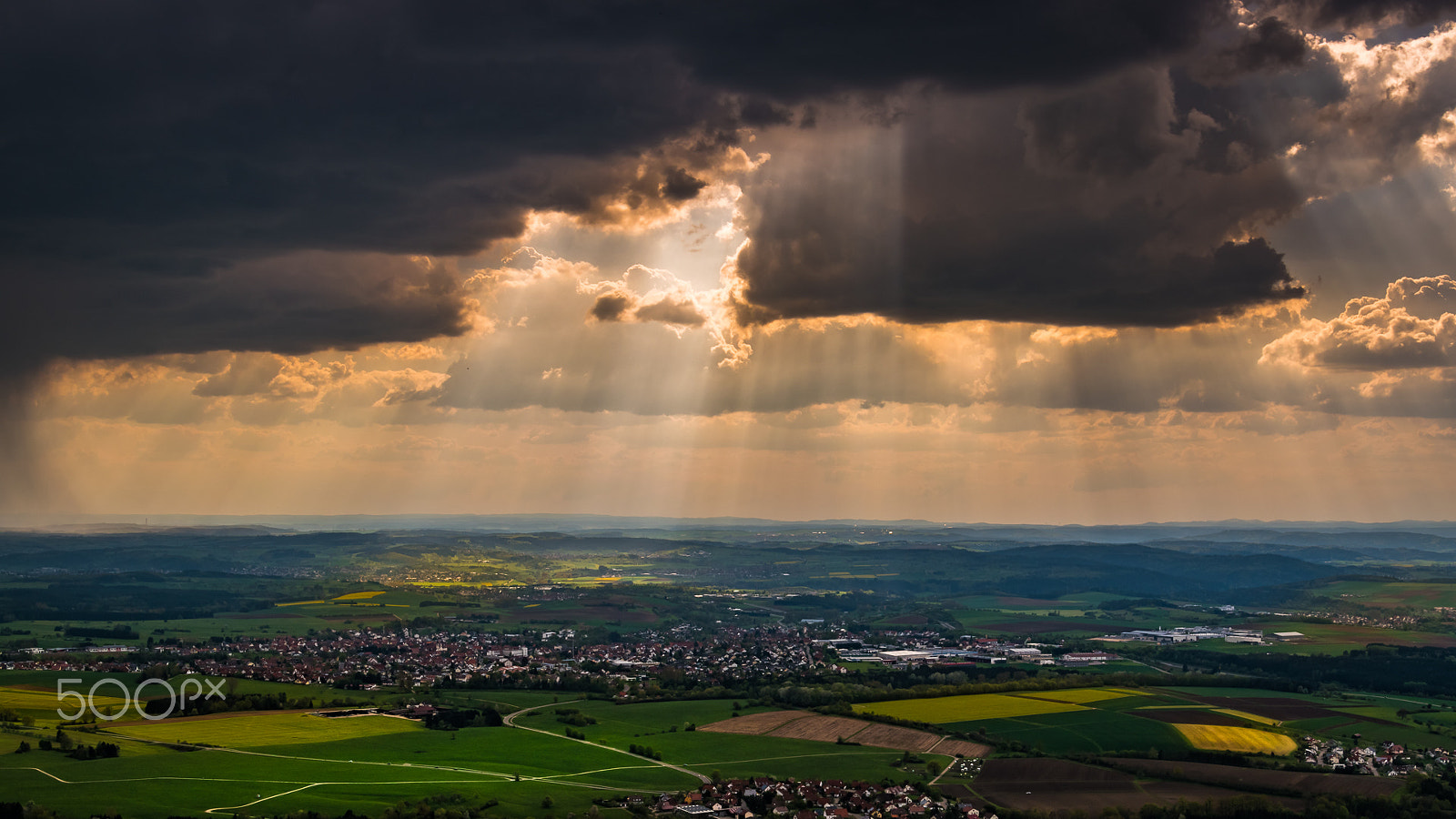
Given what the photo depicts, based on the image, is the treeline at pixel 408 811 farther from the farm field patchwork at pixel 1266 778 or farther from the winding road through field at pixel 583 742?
the farm field patchwork at pixel 1266 778

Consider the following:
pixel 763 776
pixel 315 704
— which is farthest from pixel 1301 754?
pixel 315 704

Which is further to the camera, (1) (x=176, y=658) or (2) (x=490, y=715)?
(1) (x=176, y=658)

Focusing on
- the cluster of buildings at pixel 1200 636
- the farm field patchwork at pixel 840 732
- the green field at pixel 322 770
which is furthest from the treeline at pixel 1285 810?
the cluster of buildings at pixel 1200 636

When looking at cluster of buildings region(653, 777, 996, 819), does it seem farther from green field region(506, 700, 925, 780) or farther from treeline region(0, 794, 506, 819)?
treeline region(0, 794, 506, 819)

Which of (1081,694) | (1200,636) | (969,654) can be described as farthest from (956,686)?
(1200,636)

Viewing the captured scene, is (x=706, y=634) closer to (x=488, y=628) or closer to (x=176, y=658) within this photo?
(x=488, y=628)

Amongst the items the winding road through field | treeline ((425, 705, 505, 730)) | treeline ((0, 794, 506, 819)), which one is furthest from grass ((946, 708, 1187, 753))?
treeline ((0, 794, 506, 819))
